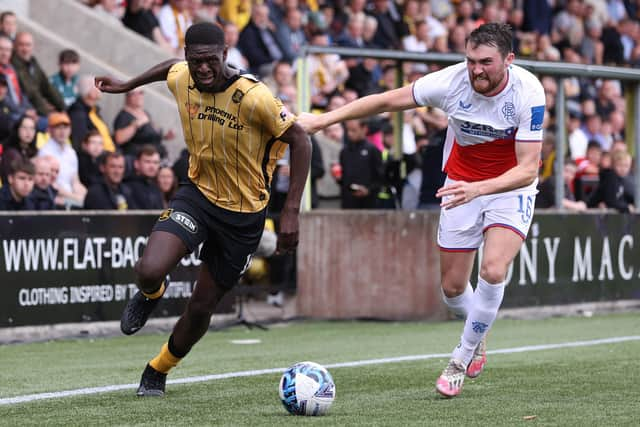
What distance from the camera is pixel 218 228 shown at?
821cm

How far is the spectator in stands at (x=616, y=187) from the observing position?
1716 centimetres

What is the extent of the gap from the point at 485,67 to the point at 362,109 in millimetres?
805

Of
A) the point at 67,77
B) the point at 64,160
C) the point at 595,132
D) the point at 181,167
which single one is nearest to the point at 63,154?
the point at 64,160

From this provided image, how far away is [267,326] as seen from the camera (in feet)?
47.0

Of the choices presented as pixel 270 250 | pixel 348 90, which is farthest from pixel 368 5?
pixel 270 250

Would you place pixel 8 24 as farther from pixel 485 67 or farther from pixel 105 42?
pixel 485 67

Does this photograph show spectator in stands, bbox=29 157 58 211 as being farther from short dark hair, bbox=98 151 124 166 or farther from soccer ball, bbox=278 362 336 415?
soccer ball, bbox=278 362 336 415

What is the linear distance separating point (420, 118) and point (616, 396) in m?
10.1

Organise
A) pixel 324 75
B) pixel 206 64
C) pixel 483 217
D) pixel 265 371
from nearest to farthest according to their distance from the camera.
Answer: pixel 206 64
pixel 483 217
pixel 265 371
pixel 324 75

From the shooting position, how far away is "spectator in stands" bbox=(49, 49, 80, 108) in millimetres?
15438

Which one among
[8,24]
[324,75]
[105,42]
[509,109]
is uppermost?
[105,42]

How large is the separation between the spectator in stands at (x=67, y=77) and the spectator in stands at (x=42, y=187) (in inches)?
91.6

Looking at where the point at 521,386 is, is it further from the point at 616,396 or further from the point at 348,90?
the point at 348,90

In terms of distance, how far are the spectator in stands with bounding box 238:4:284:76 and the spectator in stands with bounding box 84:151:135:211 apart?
489cm
